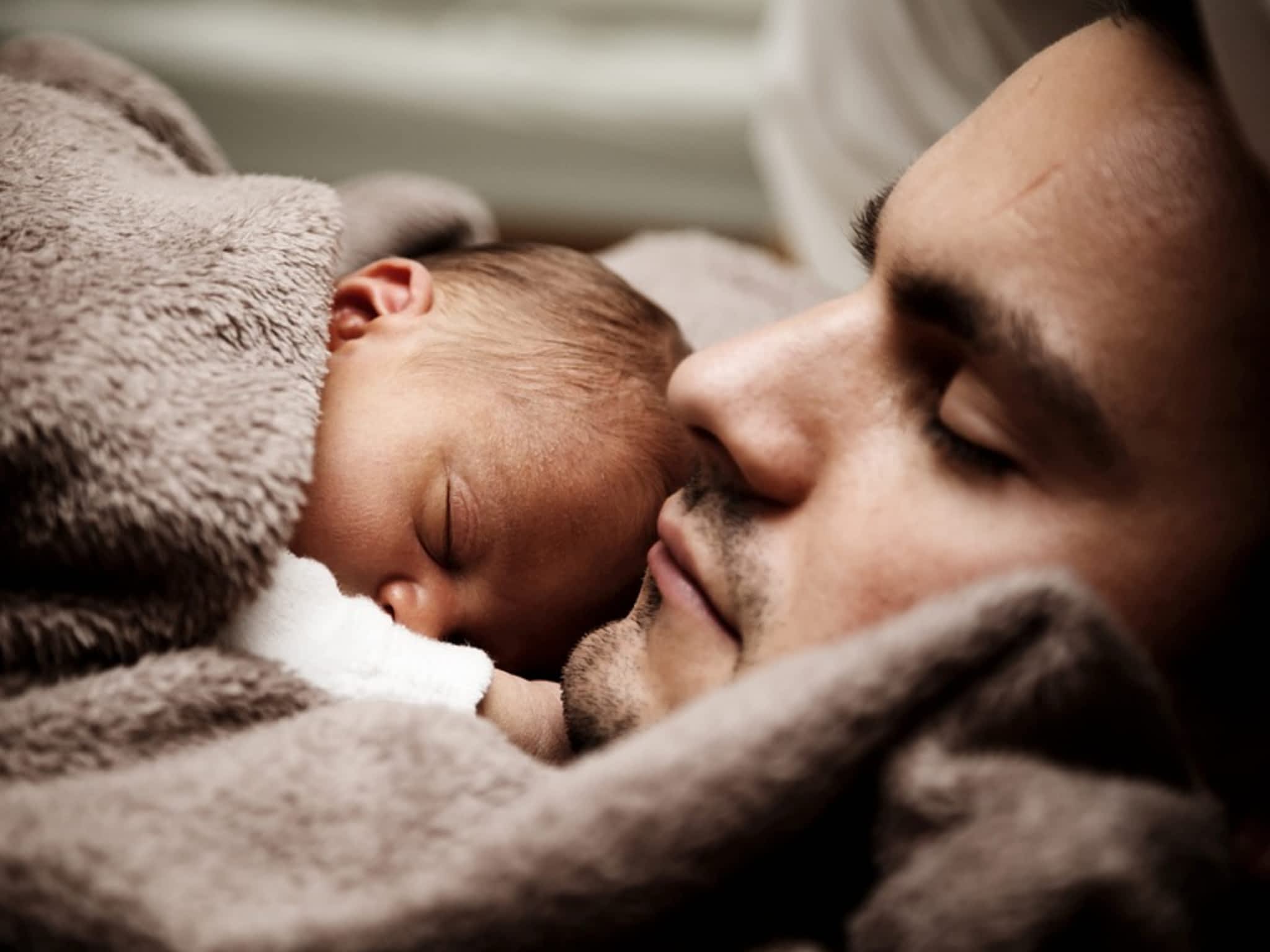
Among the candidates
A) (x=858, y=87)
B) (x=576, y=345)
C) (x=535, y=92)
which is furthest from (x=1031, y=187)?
(x=535, y=92)

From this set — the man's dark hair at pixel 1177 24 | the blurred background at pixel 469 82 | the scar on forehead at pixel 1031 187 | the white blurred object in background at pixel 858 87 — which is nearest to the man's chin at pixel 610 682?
the scar on forehead at pixel 1031 187

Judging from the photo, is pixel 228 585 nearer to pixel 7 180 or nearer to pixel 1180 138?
pixel 7 180

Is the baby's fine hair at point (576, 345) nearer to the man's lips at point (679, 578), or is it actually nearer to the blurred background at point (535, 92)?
the man's lips at point (679, 578)

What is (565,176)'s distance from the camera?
206cm

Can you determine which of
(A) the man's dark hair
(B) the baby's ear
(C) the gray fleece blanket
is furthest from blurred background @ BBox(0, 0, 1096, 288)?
(C) the gray fleece blanket

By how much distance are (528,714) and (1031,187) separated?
53 cm

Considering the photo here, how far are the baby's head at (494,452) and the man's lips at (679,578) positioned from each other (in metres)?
0.14

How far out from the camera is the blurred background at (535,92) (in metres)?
1.67

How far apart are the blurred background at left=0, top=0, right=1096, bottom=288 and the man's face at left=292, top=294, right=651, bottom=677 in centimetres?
79

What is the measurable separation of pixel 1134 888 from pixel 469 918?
294 mm

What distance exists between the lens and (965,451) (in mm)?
647

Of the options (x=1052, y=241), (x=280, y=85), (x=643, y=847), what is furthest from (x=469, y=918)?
(x=280, y=85)

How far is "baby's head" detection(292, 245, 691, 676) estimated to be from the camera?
0.86 m

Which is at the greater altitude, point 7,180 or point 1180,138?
point 1180,138
